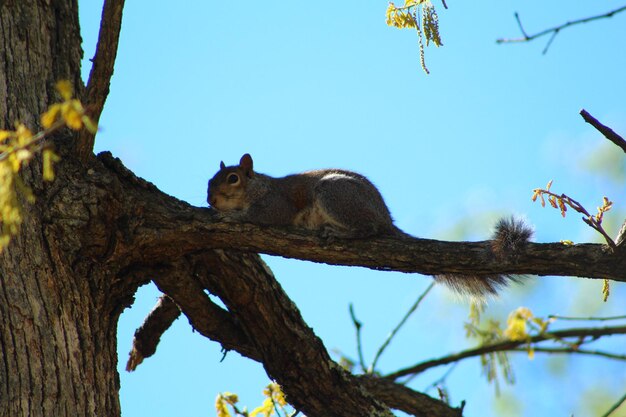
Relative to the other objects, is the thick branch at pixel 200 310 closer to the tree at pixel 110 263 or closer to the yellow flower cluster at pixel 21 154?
the tree at pixel 110 263

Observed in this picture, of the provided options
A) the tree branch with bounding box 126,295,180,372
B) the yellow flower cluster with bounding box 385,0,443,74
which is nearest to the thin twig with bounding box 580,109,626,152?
the yellow flower cluster with bounding box 385,0,443,74

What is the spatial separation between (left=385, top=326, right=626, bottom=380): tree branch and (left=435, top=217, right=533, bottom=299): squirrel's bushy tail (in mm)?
379

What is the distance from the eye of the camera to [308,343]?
4.13 metres

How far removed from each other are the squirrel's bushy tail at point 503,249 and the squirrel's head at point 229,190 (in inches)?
68.3

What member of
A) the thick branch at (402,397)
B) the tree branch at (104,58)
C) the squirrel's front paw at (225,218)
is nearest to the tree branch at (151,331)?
the squirrel's front paw at (225,218)

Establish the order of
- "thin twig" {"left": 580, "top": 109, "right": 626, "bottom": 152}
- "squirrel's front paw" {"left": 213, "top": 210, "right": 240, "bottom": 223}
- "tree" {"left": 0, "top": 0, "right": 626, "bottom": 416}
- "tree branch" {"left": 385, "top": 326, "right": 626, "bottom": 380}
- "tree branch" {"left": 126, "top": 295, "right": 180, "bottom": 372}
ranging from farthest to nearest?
1. "tree branch" {"left": 126, "top": 295, "right": 180, "bottom": 372}
2. "squirrel's front paw" {"left": 213, "top": 210, "right": 240, "bottom": 223}
3. "tree" {"left": 0, "top": 0, "right": 626, "bottom": 416}
4. "thin twig" {"left": 580, "top": 109, "right": 626, "bottom": 152}
5. "tree branch" {"left": 385, "top": 326, "right": 626, "bottom": 380}

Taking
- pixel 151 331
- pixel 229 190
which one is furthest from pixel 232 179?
pixel 151 331

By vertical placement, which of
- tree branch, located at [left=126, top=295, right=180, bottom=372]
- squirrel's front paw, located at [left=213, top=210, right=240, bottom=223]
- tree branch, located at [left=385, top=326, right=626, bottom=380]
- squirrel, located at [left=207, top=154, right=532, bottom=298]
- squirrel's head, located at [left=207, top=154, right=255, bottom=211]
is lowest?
tree branch, located at [left=385, top=326, right=626, bottom=380]

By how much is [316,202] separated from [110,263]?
5.38ft

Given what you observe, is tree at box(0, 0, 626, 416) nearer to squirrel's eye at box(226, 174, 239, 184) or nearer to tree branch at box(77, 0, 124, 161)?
tree branch at box(77, 0, 124, 161)

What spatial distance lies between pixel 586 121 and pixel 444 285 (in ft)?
5.88

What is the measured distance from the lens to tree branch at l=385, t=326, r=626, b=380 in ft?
8.82

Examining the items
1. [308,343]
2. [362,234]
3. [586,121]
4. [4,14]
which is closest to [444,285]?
[362,234]

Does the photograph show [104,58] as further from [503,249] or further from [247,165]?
[247,165]
